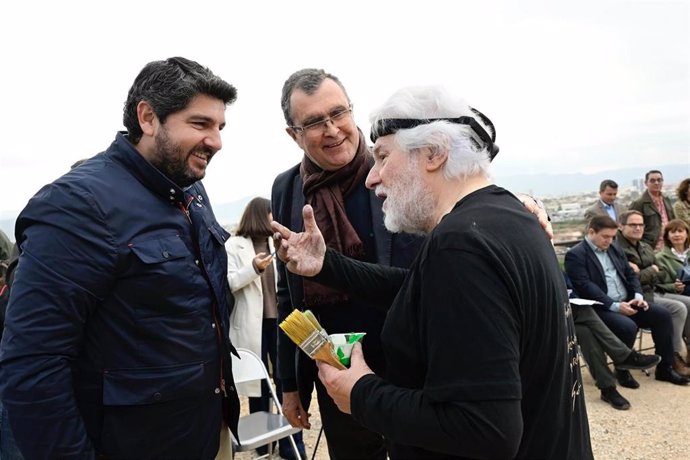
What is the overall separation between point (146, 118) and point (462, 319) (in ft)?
4.37

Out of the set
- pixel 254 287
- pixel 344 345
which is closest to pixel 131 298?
pixel 344 345

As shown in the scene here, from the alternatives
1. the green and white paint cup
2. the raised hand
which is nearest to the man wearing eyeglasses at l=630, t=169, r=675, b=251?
the raised hand

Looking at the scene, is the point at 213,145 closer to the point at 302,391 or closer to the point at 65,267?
the point at 65,267

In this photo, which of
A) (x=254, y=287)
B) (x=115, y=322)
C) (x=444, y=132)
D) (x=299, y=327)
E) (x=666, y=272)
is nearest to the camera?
(x=444, y=132)

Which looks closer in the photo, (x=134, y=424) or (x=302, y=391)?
(x=134, y=424)

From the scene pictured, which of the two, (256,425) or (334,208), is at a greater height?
(334,208)

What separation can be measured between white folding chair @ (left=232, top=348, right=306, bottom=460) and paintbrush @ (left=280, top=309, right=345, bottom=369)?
144cm

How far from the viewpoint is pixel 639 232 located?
20.7 ft

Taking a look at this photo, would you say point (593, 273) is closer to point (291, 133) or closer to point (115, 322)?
point (291, 133)

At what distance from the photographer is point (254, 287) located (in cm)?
433

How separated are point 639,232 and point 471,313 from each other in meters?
6.32

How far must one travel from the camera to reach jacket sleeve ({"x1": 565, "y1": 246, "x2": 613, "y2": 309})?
554 cm

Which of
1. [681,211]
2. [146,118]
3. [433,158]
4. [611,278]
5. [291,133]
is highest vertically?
[146,118]

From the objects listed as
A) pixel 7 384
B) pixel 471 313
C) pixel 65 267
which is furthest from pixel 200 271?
pixel 471 313
